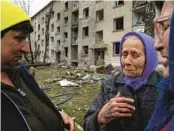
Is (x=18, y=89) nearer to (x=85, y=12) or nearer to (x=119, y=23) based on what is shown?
(x=119, y=23)

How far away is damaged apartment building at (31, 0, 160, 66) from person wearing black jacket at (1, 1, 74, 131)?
20.8 metres

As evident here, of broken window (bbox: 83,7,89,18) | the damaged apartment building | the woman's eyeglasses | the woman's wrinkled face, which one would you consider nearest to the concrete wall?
the damaged apartment building

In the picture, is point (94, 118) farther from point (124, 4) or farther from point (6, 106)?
point (124, 4)

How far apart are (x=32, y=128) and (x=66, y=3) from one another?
4091 cm

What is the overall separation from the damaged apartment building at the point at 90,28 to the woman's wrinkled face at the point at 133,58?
20.4 metres

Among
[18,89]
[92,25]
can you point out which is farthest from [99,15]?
[18,89]

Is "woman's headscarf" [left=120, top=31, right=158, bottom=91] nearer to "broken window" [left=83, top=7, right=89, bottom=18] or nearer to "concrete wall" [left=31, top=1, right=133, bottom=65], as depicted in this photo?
"concrete wall" [left=31, top=1, right=133, bottom=65]

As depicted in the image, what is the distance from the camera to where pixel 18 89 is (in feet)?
6.90

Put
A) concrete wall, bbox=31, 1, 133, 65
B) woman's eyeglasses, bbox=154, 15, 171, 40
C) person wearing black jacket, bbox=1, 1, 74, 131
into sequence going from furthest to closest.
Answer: concrete wall, bbox=31, 1, 133, 65, person wearing black jacket, bbox=1, 1, 74, 131, woman's eyeglasses, bbox=154, 15, 171, 40

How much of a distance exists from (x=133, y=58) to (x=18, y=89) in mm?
900

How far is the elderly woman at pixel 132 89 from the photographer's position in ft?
7.39

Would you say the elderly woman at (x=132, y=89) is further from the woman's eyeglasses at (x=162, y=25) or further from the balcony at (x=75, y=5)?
the balcony at (x=75, y=5)

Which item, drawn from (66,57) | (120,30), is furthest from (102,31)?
(66,57)

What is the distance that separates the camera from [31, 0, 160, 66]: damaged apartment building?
25962mm
